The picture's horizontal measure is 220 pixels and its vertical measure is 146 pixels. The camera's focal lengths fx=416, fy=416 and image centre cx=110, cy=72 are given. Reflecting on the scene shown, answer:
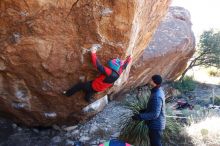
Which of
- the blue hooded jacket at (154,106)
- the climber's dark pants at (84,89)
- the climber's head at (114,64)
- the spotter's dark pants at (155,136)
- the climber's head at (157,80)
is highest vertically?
the climber's head at (114,64)

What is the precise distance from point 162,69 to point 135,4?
853 cm

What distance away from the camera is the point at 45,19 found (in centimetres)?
861

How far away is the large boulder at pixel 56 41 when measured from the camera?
8484 millimetres

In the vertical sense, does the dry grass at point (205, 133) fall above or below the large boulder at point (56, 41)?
below

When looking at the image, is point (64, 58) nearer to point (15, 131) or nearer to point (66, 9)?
point (66, 9)

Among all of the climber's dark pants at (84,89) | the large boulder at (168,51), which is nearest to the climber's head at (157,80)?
the climber's dark pants at (84,89)

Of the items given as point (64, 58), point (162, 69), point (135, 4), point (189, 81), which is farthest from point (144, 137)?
point (189, 81)

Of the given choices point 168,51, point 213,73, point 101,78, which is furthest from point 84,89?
point 213,73

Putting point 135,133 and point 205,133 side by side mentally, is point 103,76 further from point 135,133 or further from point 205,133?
point 205,133

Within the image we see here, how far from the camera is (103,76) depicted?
9219 millimetres

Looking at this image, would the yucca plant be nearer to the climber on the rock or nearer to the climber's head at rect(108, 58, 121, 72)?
the climber on the rock

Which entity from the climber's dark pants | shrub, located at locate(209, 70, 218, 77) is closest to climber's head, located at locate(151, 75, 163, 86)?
the climber's dark pants

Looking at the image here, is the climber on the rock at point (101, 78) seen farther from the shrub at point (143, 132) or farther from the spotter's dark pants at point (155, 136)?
the spotter's dark pants at point (155, 136)

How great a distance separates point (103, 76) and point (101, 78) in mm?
95
